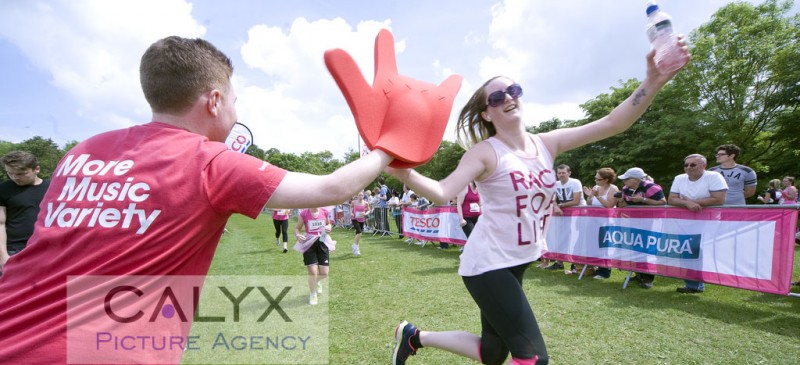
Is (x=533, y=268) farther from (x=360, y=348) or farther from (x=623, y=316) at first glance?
(x=360, y=348)

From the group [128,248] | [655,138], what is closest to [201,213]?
[128,248]

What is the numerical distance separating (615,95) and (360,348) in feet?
121

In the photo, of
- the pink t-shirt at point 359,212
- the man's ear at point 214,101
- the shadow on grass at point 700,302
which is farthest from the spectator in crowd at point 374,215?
the man's ear at point 214,101

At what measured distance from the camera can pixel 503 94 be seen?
2482mm

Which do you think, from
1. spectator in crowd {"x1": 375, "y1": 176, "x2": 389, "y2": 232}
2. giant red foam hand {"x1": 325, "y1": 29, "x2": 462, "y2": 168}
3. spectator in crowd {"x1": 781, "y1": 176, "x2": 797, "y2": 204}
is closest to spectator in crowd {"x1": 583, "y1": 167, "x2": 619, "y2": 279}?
giant red foam hand {"x1": 325, "y1": 29, "x2": 462, "y2": 168}

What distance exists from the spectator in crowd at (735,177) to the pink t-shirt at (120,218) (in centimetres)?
767

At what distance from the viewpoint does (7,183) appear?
4.68m

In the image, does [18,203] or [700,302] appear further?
[700,302]

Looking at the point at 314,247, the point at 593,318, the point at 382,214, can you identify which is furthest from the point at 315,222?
the point at 382,214

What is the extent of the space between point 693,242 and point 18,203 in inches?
338

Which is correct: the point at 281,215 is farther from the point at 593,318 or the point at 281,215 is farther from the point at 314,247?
the point at 593,318

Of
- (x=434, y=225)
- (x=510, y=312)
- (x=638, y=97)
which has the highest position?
(x=638, y=97)

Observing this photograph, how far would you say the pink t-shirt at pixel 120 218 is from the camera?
1.17 m

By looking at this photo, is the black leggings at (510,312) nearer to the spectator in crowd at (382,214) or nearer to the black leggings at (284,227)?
the black leggings at (284,227)
